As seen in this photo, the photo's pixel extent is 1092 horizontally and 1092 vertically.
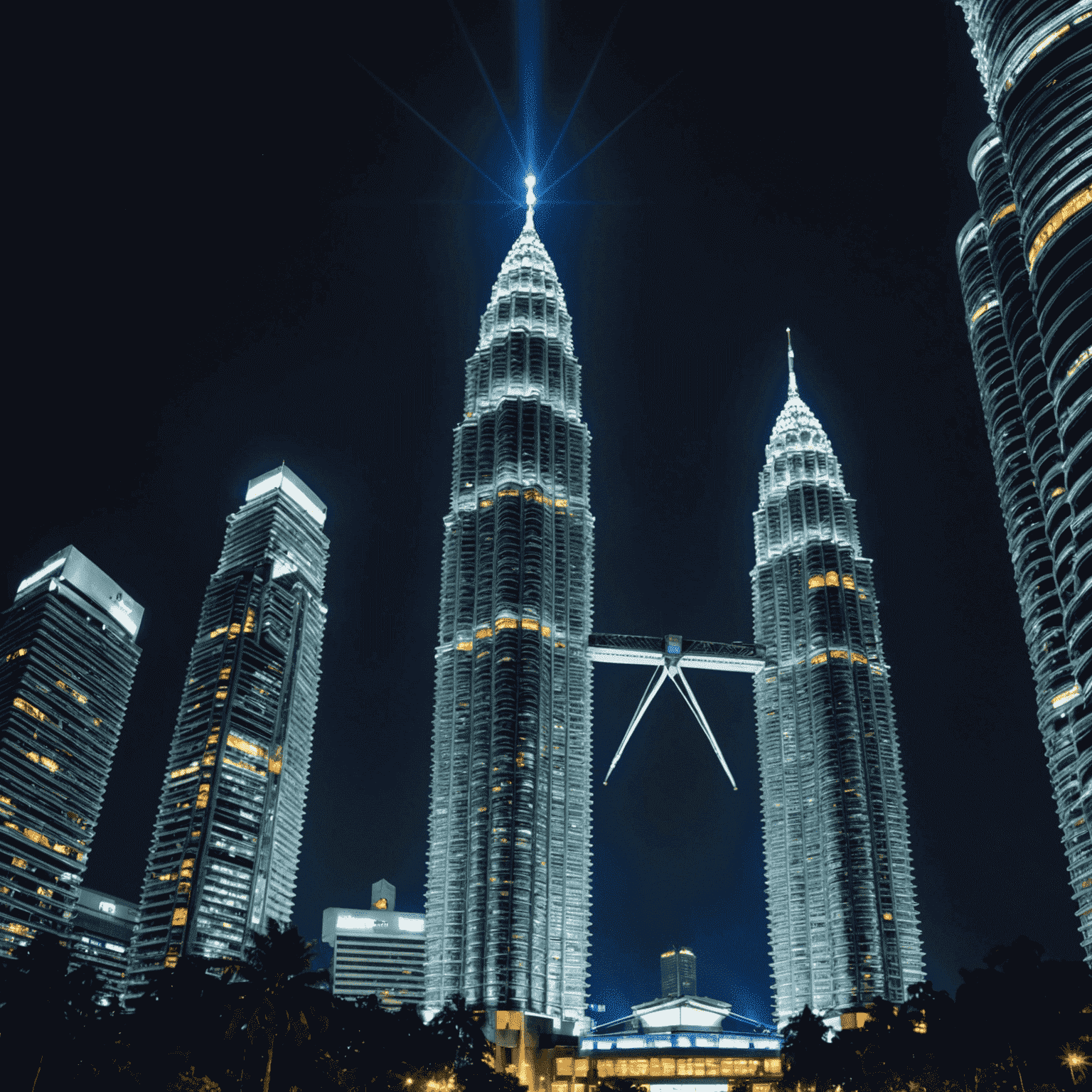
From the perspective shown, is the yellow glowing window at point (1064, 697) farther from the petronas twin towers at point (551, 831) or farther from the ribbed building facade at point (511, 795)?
the ribbed building facade at point (511, 795)

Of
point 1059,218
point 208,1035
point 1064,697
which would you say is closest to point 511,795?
point 1064,697

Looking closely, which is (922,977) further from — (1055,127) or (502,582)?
(1055,127)

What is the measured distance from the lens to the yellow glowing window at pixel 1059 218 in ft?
368

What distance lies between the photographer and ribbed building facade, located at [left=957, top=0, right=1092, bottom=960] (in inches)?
4373

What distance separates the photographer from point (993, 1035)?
9219 cm

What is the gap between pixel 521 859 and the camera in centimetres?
16862

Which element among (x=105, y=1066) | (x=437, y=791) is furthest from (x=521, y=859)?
(x=105, y=1066)

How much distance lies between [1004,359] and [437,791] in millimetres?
107250

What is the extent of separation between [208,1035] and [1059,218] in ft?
350

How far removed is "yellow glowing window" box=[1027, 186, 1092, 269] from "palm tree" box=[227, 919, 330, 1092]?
310 ft

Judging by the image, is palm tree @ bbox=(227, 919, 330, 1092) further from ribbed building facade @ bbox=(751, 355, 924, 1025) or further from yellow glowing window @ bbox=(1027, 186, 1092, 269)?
ribbed building facade @ bbox=(751, 355, 924, 1025)

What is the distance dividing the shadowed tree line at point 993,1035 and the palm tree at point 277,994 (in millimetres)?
51838

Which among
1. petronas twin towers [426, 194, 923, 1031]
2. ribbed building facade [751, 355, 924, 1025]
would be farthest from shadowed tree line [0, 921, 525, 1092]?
ribbed building facade [751, 355, 924, 1025]

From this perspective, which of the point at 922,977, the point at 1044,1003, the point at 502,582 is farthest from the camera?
the point at 502,582
